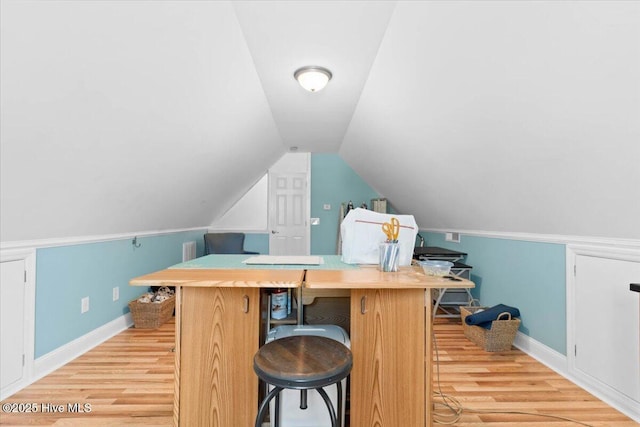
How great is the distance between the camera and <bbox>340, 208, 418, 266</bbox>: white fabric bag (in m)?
1.54

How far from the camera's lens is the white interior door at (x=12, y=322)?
5.72 feet

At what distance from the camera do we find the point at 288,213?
5.20 m

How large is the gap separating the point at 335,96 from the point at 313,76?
0.58 meters

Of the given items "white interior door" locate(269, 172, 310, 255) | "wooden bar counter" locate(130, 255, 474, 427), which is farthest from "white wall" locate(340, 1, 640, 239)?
"white interior door" locate(269, 172, 310, 255)

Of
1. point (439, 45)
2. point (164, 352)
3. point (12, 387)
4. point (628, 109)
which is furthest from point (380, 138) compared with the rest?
point (12, 387)

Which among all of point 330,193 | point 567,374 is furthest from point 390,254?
point 330,193

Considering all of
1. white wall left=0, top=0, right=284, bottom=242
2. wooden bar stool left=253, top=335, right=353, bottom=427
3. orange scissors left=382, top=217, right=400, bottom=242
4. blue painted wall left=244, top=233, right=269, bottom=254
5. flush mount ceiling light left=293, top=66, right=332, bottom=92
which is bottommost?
wooden bar stool left=253, top=335, right=353, bottom=427

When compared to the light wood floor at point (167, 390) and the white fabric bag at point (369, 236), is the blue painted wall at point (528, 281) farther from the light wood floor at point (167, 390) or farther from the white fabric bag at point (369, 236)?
the white fabric bag at point (369, 236)

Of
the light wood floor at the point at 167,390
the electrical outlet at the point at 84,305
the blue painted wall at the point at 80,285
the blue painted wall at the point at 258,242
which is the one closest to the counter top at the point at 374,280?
the light wood floor at the point at 167,390

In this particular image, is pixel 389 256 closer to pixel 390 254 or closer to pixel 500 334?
pixel 390 254

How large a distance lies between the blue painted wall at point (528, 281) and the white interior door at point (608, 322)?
6.0 inches

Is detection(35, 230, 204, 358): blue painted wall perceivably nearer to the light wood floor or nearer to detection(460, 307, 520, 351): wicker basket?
the light wood floor

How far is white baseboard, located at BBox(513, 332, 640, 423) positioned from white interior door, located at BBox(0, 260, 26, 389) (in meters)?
3.51

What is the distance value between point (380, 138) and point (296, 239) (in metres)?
2.51
